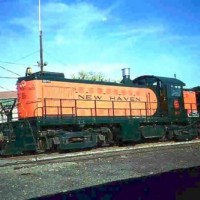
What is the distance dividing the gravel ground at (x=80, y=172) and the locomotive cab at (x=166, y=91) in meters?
7.54

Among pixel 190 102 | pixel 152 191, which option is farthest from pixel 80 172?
pixel 190 102

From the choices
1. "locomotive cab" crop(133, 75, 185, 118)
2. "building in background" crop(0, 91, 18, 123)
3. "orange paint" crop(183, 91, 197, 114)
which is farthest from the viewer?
"orange paint" crop(183, 91, 197, 114)

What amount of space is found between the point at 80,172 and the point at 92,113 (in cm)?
773

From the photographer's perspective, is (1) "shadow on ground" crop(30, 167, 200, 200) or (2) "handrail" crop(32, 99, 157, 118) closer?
(1) "shadow on ground" crop(30, 167, 200, 200)

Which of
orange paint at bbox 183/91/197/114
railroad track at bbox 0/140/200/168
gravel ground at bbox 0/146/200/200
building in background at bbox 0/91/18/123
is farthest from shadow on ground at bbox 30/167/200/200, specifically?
orange paint at bbox 183/91/197/114

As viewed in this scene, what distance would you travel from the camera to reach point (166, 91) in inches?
787

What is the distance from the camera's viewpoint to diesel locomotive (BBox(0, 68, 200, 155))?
14578mm

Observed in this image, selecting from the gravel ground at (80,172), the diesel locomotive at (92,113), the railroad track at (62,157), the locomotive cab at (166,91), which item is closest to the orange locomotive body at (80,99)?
the diesel locomotive at (92,113)

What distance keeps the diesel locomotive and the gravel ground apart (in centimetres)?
344

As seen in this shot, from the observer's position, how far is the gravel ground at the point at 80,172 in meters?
7.14

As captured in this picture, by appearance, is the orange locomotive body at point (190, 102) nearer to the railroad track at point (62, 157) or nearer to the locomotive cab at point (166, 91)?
the locomotive cab at point (166, 91)

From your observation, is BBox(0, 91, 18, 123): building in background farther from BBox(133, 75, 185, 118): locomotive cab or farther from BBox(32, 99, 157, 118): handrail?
BBox(133, 75, 185, 118): locomotive cab

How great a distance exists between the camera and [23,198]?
628 centimetres

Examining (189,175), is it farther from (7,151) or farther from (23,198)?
(7,151)
